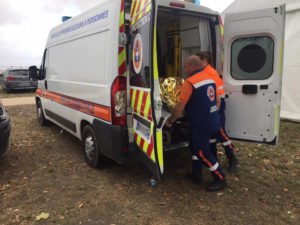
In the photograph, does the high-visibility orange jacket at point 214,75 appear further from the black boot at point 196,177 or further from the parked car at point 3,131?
the parked car at point 3,131

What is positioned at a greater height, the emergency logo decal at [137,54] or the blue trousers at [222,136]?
the emergency logo decal at [137,54]

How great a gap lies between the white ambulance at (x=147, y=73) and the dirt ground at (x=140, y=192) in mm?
474

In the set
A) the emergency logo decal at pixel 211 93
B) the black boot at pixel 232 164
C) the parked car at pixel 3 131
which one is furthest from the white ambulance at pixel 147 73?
the parked car at pixel 3 131

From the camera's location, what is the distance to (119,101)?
3.30 m

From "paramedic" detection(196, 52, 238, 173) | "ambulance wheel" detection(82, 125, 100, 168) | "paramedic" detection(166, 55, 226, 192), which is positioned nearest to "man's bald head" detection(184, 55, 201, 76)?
"paramedic" detection(166, 55, 226, 192)

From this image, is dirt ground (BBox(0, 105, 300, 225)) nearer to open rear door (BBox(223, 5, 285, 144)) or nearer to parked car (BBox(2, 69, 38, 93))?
open rear door (BBox(223, 5, 285, 144))

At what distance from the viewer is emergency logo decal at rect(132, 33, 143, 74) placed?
294cm

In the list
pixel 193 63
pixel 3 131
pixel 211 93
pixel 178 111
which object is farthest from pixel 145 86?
pixel 3 131

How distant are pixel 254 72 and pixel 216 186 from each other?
1717 mm

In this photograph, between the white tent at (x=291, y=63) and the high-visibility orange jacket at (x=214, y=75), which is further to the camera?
the white tent at (x=291, y=63)

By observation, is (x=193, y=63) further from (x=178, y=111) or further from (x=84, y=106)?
(x=84, y=106)

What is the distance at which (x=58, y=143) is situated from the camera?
18.0ft

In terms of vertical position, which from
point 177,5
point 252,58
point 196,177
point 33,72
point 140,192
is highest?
point 177,5

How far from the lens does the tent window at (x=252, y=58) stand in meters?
3.57
